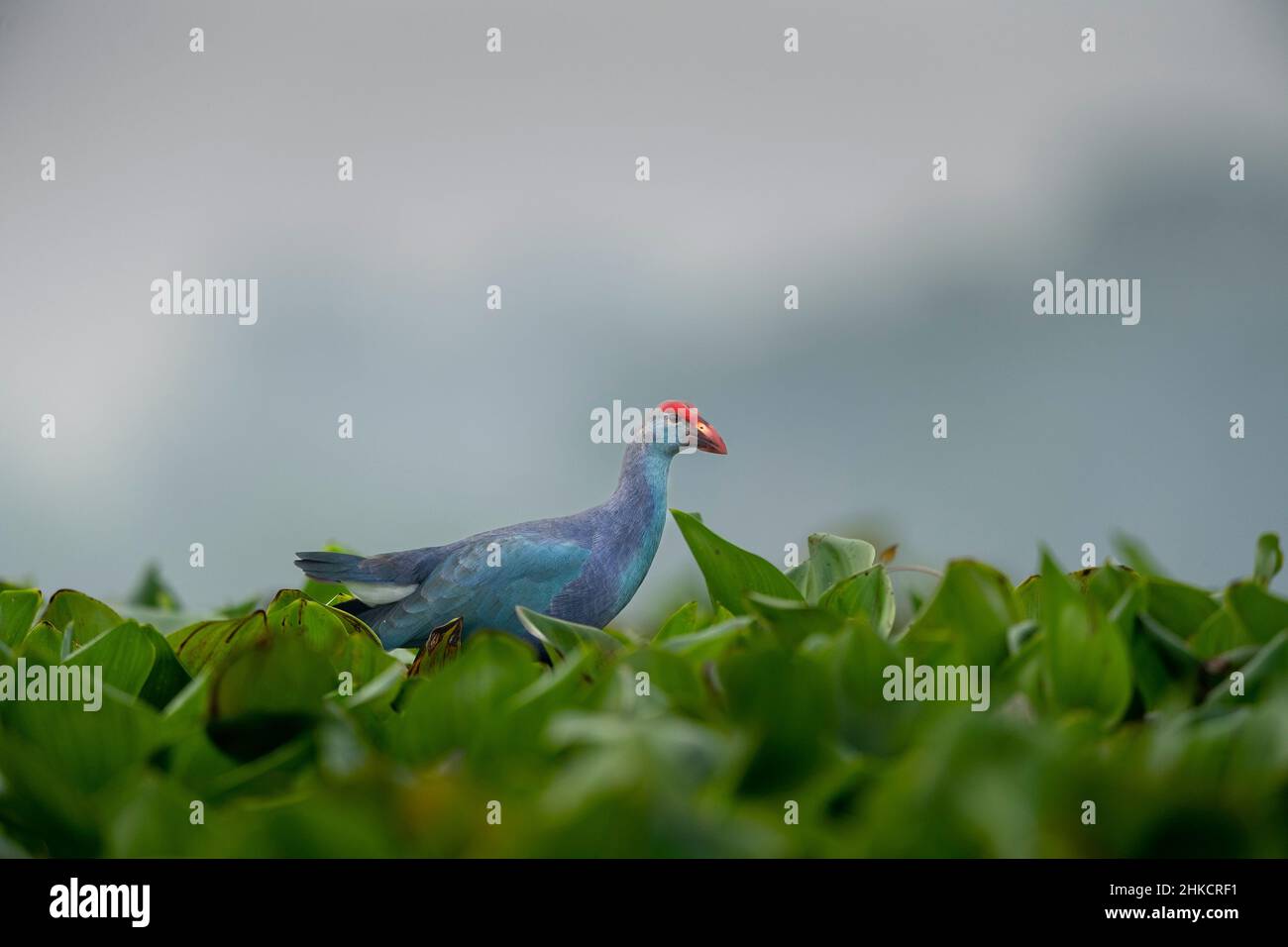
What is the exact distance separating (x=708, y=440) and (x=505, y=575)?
390 mm

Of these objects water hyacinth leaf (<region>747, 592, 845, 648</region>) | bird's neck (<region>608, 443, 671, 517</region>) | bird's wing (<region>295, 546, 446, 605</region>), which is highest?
bird's neck (<region>608, 443, 671, 517</region>)

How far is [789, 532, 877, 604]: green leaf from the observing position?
3.06 ft

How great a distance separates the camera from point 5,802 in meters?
0.51

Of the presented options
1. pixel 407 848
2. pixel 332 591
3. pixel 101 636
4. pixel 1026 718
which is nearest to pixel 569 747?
pixel 407 848

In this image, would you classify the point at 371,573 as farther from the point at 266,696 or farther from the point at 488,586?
the point at 266,696

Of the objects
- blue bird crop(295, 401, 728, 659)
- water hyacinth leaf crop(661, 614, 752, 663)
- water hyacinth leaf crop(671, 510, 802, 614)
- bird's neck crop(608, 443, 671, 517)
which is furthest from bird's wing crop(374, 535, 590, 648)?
water hyacinth leaf crop(661, 614, 752, 663)

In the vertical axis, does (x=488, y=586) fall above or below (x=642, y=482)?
below

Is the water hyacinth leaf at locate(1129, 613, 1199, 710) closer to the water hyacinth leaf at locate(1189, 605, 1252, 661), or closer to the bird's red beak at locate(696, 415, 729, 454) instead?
the water hyacinth leaf at locate(1189, 605, 1252, 661)

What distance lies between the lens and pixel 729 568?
803 millimetres

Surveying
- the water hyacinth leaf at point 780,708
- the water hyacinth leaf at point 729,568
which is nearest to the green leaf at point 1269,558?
the water hyacinth leaf at point 729,568

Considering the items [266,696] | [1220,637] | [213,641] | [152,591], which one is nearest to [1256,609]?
[1220,637]

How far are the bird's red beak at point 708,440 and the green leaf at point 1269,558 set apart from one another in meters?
0.85
